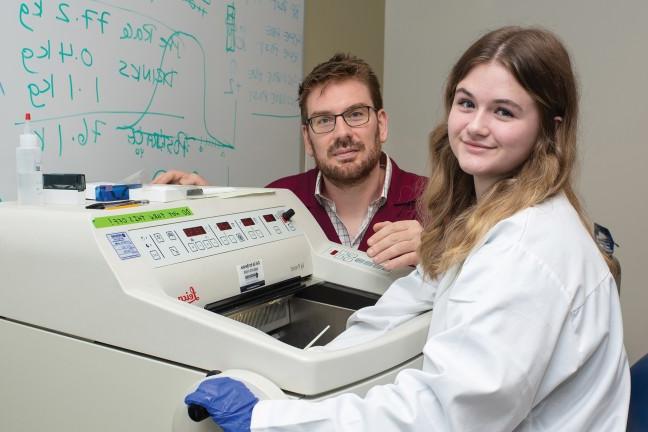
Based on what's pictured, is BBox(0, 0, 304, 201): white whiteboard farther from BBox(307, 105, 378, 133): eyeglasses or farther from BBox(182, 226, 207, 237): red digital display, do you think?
BBox(182, 226, 207, 237): red digital display

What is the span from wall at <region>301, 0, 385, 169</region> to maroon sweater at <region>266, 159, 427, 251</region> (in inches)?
21.0

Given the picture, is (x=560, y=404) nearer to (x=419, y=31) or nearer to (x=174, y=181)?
(x=174, y=181)

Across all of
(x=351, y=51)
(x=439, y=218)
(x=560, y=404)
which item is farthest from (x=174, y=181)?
(x=351, y=51)

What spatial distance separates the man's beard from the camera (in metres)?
1.52

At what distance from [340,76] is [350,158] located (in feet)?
0.74

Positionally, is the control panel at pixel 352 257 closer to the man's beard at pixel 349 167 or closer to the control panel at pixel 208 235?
the control panel at pixel 208 235

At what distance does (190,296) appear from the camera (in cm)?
87

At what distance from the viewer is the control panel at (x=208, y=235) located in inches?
33.3

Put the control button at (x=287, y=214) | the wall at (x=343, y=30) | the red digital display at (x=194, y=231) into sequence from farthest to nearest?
the wall at (x=343, y=30) → the control button at (x=287, y=214) → the red digital display at (x=194, y=231)

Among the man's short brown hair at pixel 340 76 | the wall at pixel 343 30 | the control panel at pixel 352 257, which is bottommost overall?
the control panel at pixel 352 257

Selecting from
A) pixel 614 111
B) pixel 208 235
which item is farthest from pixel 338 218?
pixel 614 111

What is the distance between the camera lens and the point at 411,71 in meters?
2.68

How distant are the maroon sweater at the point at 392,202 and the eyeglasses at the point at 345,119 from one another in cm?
19

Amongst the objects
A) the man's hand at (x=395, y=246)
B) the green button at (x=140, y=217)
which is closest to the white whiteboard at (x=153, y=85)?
the green button at (x=140, y=217)
